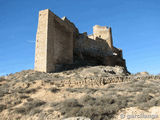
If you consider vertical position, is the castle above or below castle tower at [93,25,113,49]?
below

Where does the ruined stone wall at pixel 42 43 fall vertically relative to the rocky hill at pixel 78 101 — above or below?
above

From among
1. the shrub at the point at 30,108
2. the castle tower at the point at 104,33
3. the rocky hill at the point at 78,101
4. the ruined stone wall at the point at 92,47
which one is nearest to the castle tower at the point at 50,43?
the ruined stone wall at the point at 92,47

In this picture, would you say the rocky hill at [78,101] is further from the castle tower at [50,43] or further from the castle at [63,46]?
the castle at [63,46]

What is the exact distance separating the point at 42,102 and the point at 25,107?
0.86m

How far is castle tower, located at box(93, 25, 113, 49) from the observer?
26984 millimetres

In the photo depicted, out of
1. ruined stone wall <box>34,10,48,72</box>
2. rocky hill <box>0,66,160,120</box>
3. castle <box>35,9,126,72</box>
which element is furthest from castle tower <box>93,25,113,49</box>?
rocky hill <box>0,66,160,120</box>

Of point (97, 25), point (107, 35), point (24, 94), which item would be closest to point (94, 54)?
point (107, 35)

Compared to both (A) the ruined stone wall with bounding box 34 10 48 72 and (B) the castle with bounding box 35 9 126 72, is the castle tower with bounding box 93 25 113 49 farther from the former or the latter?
(A) the ruined stone wall with bounding box 34 10 48 72

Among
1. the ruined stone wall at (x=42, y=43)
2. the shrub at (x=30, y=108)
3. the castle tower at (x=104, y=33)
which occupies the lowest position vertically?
the shrub at (x=30, y=108)

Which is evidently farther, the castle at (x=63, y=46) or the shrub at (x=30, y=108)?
the castle at (x=63, y=46)

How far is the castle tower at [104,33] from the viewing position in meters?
27.0

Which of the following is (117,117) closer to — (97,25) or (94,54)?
(94,54)

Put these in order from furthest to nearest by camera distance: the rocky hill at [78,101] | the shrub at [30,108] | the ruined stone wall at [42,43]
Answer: the ruined stone wall at [42,43]
the shrub at [30,108]
the rocky hill at [78,101]

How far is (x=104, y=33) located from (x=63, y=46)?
11.4 m
